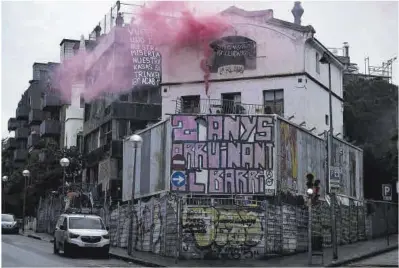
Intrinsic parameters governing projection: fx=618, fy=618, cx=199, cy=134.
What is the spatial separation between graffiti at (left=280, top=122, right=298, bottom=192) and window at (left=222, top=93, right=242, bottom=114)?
17.5 feet

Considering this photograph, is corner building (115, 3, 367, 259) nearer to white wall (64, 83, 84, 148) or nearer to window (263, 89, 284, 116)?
window (263, 89, 284, 116)

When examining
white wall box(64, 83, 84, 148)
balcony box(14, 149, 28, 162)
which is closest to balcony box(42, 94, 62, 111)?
white wall box(64, 83, 84, 148)

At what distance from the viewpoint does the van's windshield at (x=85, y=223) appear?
25.6 meters

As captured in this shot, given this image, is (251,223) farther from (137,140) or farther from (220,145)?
(137,140)

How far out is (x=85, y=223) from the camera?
26.0 m

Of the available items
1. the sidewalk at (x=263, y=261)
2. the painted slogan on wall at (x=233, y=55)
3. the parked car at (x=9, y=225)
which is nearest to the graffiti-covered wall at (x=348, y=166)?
the painted slogan on wall at (x=233, y=55)

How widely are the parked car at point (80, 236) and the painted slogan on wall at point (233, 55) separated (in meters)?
13.3

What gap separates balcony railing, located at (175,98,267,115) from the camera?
34.2 metres

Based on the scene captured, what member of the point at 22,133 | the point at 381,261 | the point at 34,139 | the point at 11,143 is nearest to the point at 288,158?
the point at 381,261

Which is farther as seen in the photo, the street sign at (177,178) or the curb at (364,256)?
the curb at (364,256)

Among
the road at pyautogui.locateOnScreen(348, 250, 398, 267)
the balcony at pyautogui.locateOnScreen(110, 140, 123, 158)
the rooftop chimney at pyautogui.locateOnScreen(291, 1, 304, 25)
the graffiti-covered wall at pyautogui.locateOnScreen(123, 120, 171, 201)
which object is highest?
the rooftop chimney at pyautogui.locateOnScreen(291, 1, 304, 25)

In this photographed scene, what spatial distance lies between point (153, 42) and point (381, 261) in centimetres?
2157

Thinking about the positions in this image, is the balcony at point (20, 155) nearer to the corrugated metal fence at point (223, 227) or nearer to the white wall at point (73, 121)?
the white wall at point (73, 121)

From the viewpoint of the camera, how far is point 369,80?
38.0 metres
